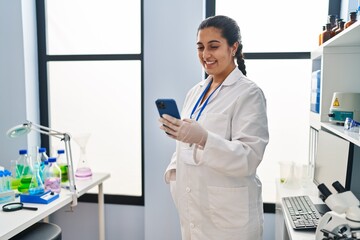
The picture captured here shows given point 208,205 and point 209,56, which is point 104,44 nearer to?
point 209,56

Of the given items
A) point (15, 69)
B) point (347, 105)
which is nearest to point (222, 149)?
point (347, 105)

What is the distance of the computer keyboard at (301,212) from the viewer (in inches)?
48.6

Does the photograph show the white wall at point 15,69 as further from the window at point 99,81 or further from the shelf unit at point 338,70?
the shelf unit at point 338,70

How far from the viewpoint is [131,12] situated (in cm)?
234

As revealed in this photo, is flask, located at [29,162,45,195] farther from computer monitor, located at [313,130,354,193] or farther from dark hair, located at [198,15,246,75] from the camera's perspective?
computer monitor, located at [313,130,354,193]

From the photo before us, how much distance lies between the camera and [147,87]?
217cm

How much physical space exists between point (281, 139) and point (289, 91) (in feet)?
1.17

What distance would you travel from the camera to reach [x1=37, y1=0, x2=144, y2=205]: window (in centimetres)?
237

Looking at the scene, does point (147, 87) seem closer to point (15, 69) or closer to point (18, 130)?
point (18, 130)

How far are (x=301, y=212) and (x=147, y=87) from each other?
130 centimetres

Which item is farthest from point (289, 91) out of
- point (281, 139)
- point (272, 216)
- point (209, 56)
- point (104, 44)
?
point (104, 44)

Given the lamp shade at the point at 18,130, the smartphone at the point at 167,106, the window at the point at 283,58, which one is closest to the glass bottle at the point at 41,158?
the lamp shade at the point at 18,130

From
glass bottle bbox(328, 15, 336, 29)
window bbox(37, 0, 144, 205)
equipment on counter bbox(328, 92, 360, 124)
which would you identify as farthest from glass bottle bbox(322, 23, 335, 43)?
window bbox(37, 0, 144, 205)

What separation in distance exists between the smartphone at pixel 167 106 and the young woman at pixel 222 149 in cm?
2
